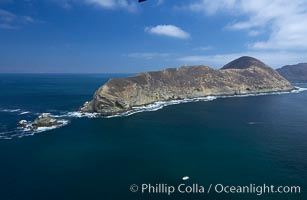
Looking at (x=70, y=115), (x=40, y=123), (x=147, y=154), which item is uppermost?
(x=40, y=123)

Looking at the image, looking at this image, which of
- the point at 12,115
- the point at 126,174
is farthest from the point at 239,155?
the point at 12,115

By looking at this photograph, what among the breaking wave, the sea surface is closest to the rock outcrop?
the breaking wave

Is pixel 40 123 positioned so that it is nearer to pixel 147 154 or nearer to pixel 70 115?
pixel 70 115

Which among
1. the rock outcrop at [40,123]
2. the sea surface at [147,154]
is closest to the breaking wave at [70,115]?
the sea surface at [147,154]

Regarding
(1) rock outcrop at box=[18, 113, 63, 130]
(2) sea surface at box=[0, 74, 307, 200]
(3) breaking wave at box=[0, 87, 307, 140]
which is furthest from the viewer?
(1) rock outcrop at box=[18, 113, 63, 130]

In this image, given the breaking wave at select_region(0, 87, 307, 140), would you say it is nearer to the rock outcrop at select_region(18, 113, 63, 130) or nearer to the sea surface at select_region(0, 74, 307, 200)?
the sea surface at select_region(0, 74, 307, 200)

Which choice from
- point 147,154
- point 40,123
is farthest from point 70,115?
point 147,154

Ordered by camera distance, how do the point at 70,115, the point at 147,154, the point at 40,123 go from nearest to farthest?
the point at 147,154 < the point at 40,123 < the point at 70,115

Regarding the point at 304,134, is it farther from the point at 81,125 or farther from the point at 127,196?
the point at 81,125
